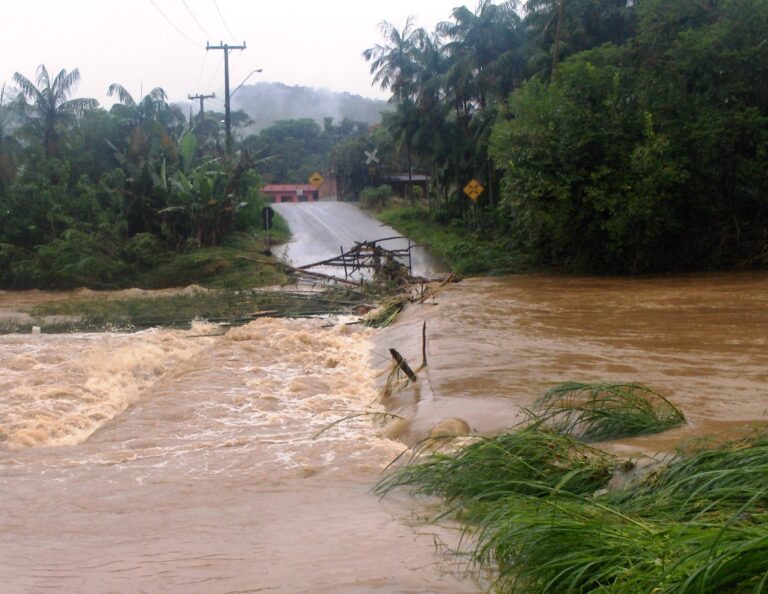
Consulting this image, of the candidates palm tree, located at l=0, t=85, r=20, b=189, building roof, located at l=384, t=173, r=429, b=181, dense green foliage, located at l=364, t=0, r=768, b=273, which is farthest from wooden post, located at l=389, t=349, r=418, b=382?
building roof, located at l=384, t=173, r=429, b=181

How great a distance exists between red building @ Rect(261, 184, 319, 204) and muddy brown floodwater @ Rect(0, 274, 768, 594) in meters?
64.6

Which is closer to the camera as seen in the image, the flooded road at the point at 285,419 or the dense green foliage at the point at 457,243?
the flooded road at the point at 285,419

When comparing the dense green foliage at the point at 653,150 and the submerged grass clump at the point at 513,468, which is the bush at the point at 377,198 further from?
the submerged grass clump at the point at 513,468

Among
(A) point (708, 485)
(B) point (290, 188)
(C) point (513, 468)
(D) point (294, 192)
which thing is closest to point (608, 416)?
(C) point (513, 468)

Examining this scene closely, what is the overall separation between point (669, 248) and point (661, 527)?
22565mm

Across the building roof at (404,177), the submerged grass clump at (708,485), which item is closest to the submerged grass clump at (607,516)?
the submerged grass clump at (708,485)

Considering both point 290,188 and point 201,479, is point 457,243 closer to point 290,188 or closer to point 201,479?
point 201,479

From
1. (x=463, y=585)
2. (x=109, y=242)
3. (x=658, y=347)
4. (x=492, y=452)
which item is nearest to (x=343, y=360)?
(x=658, y=347)

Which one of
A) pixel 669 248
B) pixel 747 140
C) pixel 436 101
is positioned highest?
pixel 436 101

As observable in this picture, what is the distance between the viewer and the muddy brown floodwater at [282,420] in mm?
5812

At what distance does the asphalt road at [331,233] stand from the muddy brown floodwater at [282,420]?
13.2 m

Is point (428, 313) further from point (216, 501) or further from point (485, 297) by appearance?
point (216, 501)

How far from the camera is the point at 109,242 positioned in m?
31.4

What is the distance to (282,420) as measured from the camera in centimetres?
1087
